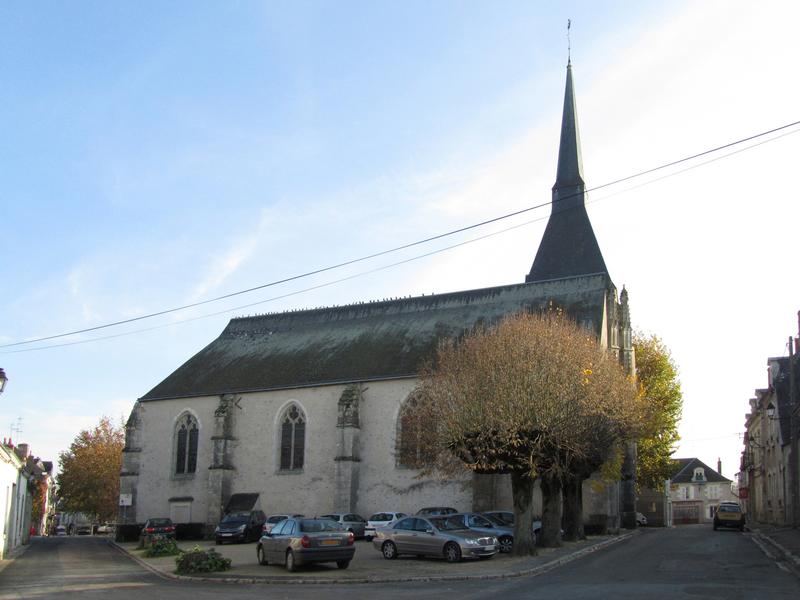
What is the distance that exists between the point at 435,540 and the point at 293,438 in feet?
66.2

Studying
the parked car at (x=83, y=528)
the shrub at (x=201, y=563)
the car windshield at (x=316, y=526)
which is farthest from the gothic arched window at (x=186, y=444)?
the parked car at (x=83, y=528)

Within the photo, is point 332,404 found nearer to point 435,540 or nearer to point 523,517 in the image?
point 523,517

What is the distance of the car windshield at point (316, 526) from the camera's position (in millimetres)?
20203

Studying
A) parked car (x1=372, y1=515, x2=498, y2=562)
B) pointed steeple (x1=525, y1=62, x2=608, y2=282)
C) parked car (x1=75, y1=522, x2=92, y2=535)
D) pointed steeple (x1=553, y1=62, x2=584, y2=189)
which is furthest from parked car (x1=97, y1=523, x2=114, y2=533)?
parked car (x1=372, y1=515, x2=498, y2=562)

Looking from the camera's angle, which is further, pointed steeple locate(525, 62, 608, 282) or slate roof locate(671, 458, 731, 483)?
slate roof locate(671, 458, 731, 483)

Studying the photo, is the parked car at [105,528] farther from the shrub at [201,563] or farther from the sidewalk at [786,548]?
the sidewalk at [786,548]

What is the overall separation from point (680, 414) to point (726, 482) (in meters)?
42.8

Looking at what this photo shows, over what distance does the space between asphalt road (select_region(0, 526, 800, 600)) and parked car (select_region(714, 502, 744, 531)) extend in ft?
49.5

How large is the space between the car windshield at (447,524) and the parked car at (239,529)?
13117 millimetres

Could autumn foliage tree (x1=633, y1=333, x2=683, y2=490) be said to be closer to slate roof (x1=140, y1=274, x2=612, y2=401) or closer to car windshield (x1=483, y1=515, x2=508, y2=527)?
slate roof (x1=140, y1=274, x2=612, y2=401)

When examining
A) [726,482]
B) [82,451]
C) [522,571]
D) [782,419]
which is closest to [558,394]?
[522,571]

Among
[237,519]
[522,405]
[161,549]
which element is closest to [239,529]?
[237,519]

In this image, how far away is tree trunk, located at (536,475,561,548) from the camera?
24.5 meters

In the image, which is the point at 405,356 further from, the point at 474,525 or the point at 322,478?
the point at 474,525
